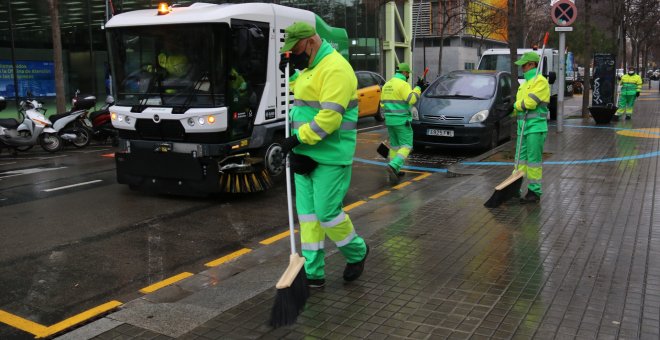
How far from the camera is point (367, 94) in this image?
18.3m

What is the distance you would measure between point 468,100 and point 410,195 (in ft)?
15.6

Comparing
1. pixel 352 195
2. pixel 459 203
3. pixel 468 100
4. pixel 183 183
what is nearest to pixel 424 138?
pixel 468 100

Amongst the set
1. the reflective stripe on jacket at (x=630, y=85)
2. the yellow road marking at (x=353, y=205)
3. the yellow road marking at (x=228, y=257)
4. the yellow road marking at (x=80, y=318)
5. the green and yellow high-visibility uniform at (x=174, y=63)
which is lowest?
the yellow road marking at (x=80, y=318)

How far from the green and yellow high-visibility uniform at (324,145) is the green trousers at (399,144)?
4788 millimetres

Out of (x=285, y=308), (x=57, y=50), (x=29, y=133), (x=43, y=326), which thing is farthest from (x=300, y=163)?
(x=57, y=50)

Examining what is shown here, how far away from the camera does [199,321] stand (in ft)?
13.5

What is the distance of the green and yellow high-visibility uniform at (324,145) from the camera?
4250 mm

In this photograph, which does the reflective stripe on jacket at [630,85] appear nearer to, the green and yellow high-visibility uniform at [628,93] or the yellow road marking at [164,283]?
the green and yellow high-visibility uniform at [628,93]

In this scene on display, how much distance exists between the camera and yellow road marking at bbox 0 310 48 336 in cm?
421

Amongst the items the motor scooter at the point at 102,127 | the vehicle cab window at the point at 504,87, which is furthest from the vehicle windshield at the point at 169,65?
the vehicle cab window at the point at 504,87

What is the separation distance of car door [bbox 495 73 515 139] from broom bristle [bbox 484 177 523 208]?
5.21 metres

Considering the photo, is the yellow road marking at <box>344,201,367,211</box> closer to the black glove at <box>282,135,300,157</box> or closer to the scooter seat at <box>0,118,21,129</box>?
the black glove at <box>282,135,300,157</box>

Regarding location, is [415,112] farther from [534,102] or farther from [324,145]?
[324,145]

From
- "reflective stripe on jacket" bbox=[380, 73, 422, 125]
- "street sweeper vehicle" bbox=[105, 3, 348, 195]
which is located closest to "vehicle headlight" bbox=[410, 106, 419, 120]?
"reflective stripe on jacket" bbox=[380, 73, 422, 125]
